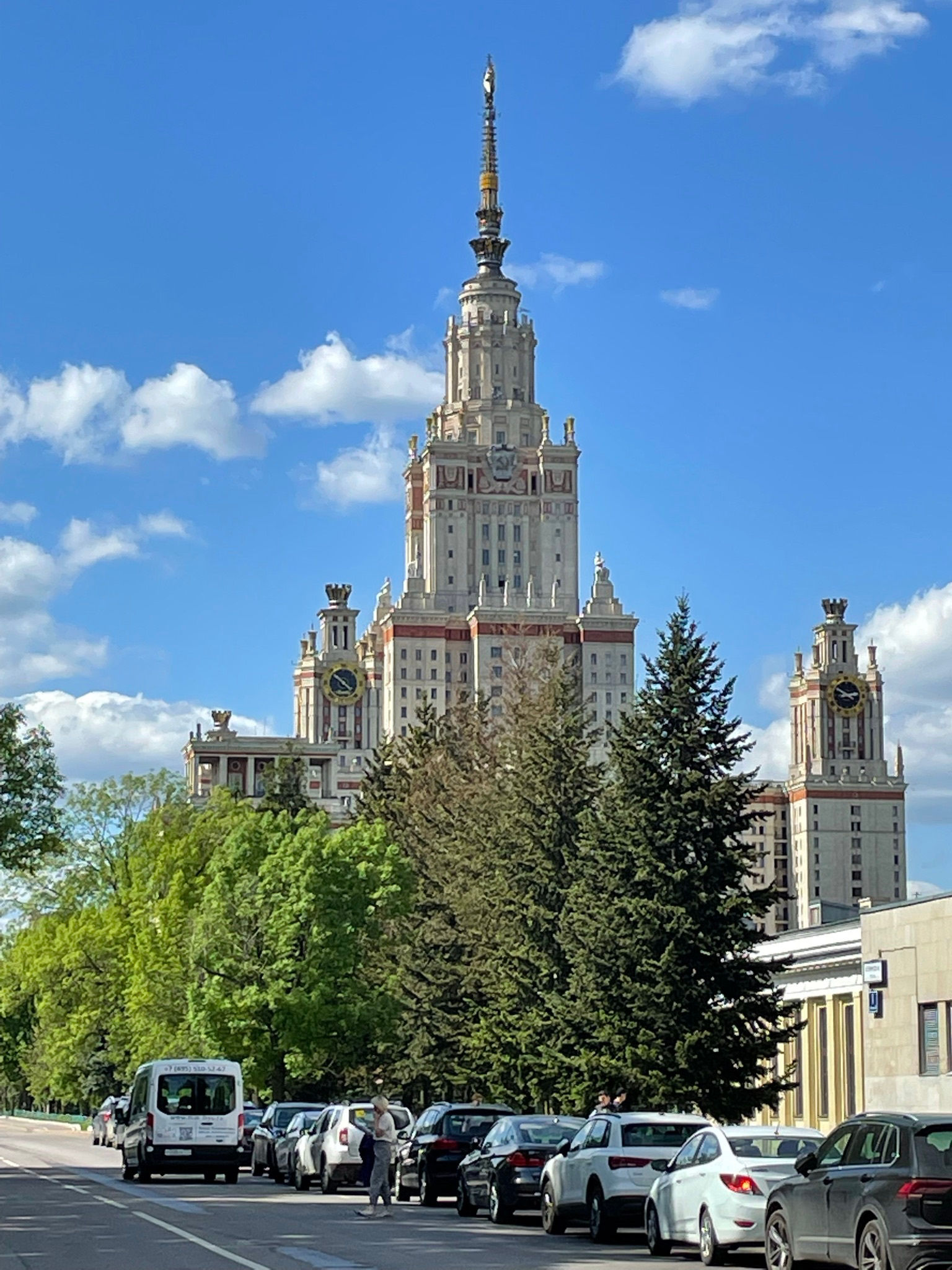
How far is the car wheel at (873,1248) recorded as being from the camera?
15570 mm

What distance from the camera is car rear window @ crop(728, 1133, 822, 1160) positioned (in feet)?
68.3

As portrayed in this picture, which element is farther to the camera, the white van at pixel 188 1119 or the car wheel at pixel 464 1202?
the white van at pixel 188 1119

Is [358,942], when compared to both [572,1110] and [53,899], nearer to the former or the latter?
[572,1110]

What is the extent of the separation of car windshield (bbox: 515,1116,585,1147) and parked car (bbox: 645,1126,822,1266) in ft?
18.6

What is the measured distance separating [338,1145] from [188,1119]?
3170 mm

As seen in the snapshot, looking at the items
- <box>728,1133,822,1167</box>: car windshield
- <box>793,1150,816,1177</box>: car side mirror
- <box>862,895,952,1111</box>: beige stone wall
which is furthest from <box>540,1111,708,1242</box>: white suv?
<box>862,895,952,1111</box>: beige stone wall

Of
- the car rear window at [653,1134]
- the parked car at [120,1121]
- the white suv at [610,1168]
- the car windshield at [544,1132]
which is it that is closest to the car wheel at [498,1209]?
the car windshield at [544,1132]

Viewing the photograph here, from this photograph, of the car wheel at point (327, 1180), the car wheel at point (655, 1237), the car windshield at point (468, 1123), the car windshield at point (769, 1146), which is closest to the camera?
the car windshield at point (769, 1146)

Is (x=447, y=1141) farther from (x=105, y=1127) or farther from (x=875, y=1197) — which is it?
(x=105, y=1127)

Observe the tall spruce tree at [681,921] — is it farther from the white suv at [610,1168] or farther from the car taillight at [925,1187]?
the car taillight at [925,1187]

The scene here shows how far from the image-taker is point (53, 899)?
9125cm

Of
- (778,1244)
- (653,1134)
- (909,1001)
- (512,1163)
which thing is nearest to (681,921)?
(909,1001)

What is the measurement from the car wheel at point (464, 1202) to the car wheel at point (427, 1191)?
2.43 meters

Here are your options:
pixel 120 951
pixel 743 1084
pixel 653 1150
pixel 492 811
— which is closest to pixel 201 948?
pixel 492 811
